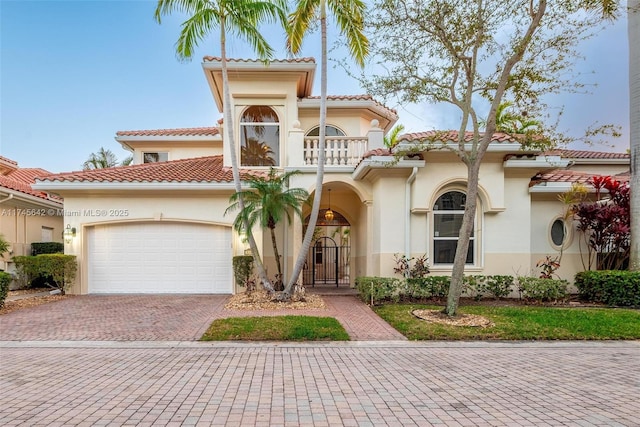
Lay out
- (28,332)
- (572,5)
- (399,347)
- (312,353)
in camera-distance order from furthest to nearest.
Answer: (572,5)
(28,332)
(399,347)
(312,353)

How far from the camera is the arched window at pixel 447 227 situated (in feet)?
38.1

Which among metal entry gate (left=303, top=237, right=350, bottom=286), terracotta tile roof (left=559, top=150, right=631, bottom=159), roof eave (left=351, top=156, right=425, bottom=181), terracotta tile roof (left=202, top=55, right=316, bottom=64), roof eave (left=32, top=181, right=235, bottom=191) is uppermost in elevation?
terracotta tile roof (left=202, top=55, right=316, bottom=64)

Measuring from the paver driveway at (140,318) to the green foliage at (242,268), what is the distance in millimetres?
915

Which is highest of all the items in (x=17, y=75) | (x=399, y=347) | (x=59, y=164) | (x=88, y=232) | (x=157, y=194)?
(x=17, y=75)

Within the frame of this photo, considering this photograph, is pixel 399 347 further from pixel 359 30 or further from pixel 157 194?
pixel 157 194

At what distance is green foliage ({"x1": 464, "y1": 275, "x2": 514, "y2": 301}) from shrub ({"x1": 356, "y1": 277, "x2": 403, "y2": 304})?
2.24 m

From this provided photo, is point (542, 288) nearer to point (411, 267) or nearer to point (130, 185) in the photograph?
point (411, 267)

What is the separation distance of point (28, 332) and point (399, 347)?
300 inches

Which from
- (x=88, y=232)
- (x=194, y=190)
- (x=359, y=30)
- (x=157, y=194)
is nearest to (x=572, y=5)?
(x=359, y=30)

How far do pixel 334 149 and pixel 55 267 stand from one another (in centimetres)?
1000

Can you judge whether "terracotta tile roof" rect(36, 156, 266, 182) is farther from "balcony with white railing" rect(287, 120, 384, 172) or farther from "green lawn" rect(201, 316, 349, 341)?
"green lawn" rect(201, 316, 349, 341)

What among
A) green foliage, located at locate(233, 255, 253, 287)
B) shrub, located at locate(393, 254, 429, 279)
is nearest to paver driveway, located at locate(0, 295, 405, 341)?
green foliage, located at locate(233, 255, 253, 287)

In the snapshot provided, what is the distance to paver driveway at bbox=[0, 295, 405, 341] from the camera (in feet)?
24.5

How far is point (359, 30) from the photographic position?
34.7ft
